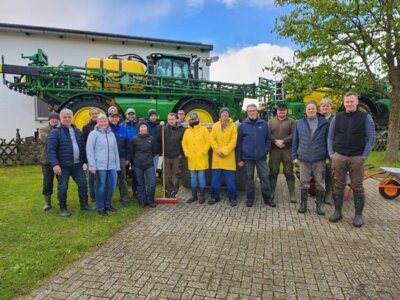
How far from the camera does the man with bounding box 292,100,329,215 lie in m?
5.02

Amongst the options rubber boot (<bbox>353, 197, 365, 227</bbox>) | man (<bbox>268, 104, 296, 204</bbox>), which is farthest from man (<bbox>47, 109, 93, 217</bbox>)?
Answer: rubber boot (<bbox>353, 197, 365, 227</bbox>)

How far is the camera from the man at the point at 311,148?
5.02 meters

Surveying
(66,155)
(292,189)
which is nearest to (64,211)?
(66,155)

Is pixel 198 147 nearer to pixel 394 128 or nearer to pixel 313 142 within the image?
pixel 313 142

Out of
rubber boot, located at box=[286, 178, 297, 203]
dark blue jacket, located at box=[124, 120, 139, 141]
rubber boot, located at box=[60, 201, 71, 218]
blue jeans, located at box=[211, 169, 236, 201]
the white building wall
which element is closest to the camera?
rubber boot, located at box=[60, 201, 71, 218]

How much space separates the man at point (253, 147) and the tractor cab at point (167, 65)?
225 inches

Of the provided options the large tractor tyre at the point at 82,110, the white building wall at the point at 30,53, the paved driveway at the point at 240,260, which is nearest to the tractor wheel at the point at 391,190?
the paved driveway at the point at 240,260

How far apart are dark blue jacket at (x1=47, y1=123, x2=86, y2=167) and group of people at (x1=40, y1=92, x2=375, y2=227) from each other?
0.01 m

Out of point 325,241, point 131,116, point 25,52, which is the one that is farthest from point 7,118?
point 325,241

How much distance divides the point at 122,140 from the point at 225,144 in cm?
196

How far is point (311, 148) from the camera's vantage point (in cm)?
504

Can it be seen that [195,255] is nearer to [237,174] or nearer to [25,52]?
[237,174]

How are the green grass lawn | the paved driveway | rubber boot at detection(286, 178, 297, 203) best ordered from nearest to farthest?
the paved driveway < the green grass lawn < rubber boot at detection(286, 178, 297, 203)

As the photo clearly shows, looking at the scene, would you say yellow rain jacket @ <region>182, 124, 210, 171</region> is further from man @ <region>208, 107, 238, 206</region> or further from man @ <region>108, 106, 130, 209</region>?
man @ <region>108, 106, 130, 209</region>
